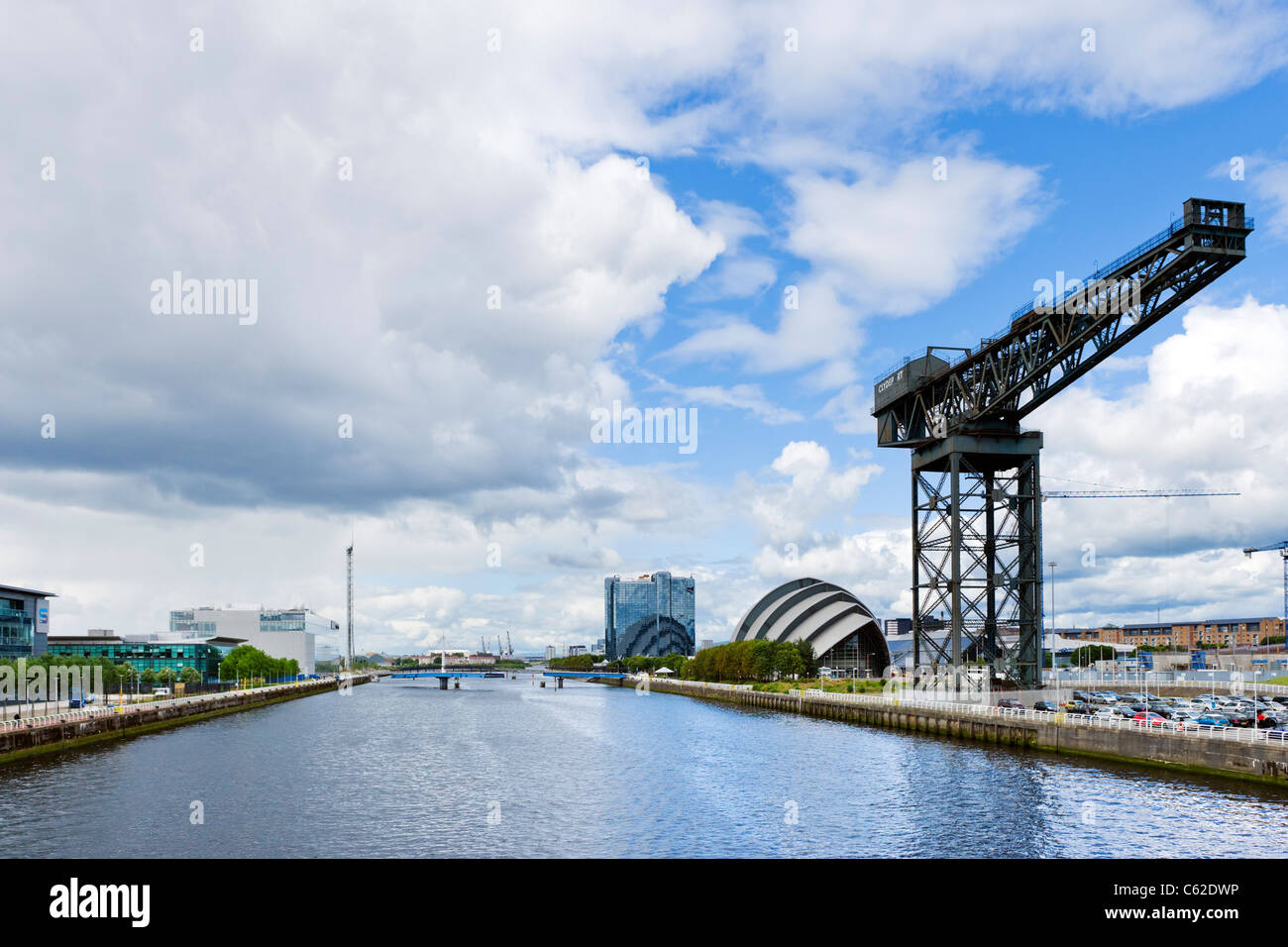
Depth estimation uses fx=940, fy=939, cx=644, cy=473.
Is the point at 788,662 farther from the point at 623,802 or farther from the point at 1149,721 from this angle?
the point at 623,802

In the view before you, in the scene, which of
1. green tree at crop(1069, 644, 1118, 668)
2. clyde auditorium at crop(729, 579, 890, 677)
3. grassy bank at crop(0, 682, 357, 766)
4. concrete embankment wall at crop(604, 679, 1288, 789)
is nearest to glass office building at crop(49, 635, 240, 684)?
grassy bank at crop(0, 682, 357, 766)

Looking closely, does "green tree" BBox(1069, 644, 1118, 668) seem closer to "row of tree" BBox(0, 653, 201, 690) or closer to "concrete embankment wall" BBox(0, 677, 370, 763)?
"concrete embankment wall" BBox(0, 677, 370, 763)

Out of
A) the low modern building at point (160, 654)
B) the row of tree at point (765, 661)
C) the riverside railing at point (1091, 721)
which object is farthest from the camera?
the low modern building at point (160, 654)

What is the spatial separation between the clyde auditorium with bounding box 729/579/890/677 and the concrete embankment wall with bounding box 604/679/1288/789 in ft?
236

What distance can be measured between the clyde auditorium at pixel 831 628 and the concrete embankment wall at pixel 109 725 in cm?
8786

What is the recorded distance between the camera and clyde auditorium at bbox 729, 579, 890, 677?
6181 inches

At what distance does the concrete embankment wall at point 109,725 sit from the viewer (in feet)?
Answer: 188

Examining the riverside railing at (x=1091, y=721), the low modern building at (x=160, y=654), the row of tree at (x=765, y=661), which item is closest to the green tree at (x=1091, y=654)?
the row of tree at (x=765, y=661)

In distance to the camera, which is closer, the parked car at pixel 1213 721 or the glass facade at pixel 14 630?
the parked car at pixel 1213 721

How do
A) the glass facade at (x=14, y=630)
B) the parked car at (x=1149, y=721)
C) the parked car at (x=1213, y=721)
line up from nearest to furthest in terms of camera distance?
1. the parked car at (x=1149, y=721)
2. the parked car at (x=1213, y=721)
3. the glass facade at (x=14, y=630)

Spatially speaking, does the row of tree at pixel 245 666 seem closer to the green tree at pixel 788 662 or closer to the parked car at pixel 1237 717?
the green tree at pixel 788 662
